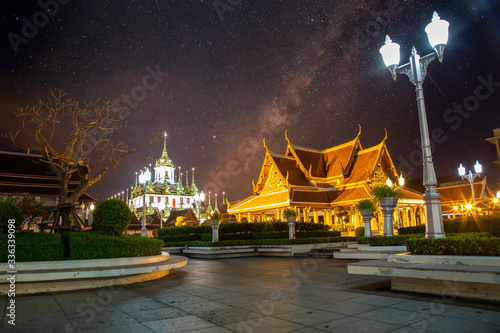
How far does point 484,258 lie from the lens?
6258mm

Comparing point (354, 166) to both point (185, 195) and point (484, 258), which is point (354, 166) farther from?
point (185, 195)

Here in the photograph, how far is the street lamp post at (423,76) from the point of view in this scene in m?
8.05

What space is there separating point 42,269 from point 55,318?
10.9 ft

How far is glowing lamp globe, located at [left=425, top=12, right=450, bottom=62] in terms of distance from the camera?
8.55 m

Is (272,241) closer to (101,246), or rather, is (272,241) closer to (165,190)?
(101,246)

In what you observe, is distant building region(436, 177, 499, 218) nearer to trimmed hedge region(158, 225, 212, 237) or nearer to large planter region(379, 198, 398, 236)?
trimmed hedge region(158, 225, 212, 237)

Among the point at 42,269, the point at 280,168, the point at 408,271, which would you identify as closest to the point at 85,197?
the point at 280,168

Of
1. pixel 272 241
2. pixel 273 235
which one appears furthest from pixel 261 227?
pixel 272 241

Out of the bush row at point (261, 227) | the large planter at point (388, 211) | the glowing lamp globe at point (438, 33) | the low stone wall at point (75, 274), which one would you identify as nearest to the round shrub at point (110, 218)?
the low stone wall at point (75, 274)

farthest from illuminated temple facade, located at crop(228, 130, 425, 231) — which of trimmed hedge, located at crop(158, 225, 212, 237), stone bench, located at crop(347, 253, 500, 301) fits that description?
stone bench, located at crop(347, 253, 500, 301)

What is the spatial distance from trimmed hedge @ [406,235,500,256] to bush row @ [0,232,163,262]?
287 inches

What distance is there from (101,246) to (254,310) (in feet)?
17.5

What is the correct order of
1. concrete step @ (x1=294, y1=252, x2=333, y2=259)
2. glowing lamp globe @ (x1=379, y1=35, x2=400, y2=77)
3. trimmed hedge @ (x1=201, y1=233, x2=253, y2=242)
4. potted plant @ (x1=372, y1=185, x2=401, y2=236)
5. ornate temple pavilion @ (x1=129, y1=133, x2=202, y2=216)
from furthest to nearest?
ornate temple pavilion @ (x1=129, y1=133, x2=202, y2=216), trimmed hedge @ (x1=201, y1=233, x2=253, y2=242), concrete step @ (x1=294, y1=252, x2=333, y2=259), potted plant @ (x1=372, y1=185, x2=401, y2=236), glowing lamp globe @ (x1=379, y1=35, x2=400, y2=77)

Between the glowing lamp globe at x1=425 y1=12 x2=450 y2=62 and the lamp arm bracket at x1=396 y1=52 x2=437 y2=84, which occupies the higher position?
the glowing lamp globe at x1=425 y1=12 x2=450 y2=62
